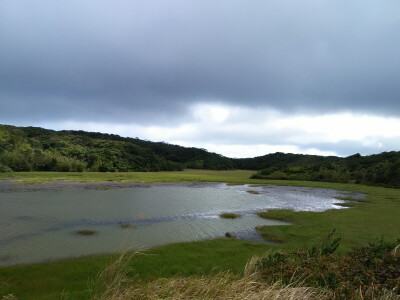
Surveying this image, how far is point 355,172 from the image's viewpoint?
2475 inches

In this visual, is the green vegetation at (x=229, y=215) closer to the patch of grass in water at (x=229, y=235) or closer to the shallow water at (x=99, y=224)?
the shallow water at (x=99, y=224)

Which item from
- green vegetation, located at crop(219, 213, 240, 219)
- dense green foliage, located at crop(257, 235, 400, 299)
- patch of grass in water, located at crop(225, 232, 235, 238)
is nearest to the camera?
dense green foliage, located at crop(257, 235, 400, 299)

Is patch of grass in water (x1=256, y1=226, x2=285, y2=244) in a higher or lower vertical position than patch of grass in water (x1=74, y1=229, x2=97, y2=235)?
higher

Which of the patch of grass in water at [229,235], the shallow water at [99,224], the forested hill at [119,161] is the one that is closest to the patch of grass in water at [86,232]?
the shallow water at [99,224]

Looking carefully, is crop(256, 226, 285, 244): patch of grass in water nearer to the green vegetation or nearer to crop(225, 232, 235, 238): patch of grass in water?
crop(225, 232, 235, 238): patch of grass in water

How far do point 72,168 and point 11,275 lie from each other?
240 ft

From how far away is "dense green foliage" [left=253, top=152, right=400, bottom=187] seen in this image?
5197cm

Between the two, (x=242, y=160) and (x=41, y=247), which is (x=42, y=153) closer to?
(x=41, y=247)

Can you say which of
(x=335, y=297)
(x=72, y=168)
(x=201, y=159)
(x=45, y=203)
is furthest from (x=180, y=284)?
(x=201, y=159)

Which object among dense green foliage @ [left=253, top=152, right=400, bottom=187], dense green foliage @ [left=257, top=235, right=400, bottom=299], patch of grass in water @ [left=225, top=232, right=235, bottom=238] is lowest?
patch of grass in water @ [left=225, top=232, right=235, bottom=238]

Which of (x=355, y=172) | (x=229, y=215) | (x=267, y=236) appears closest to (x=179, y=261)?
(x=267, y=236)

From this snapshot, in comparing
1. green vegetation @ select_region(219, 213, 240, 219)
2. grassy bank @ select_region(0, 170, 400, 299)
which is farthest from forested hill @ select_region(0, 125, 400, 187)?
green vegetation @ select_region(219, 213, 240, 219)

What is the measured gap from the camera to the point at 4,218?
17.8 meters

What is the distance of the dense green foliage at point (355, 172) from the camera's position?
52.0 metres
